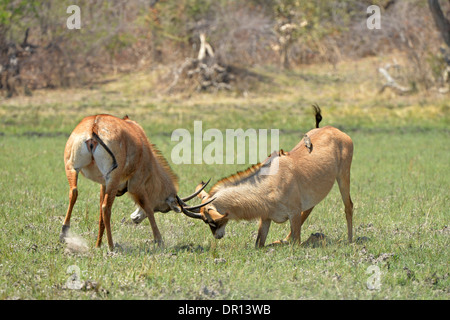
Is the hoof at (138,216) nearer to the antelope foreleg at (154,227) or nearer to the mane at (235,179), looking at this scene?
the antelope foreleg at (154,227)

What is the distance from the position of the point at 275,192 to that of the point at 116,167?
187cm

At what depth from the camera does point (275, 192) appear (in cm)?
795

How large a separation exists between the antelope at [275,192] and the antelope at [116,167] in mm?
323

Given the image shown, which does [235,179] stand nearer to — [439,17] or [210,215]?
[210,215]

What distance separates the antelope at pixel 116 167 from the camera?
760cm

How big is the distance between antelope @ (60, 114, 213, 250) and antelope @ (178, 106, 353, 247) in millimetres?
323

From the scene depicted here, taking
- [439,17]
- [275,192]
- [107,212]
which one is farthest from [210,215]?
[439,17]

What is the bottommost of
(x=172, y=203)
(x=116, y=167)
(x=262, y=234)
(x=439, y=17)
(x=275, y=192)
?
(x=262, y=234)

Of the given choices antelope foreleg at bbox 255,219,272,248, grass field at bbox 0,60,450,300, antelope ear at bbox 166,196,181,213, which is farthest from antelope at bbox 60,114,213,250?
antelope foreleg at bbox 255,219,272,248

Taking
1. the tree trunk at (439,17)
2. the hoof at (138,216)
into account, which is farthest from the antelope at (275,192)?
the tree trunk at (439,17)

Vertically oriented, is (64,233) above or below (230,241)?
above

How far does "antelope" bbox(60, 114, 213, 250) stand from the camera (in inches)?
299
